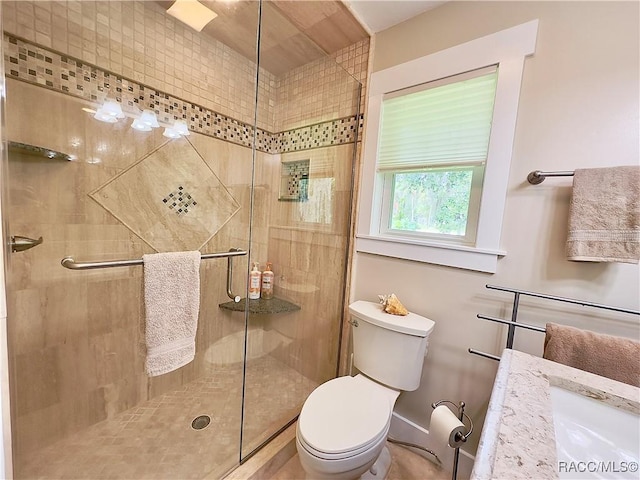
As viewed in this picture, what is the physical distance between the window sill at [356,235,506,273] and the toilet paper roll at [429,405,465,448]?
661mm

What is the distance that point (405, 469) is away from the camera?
135 centimetres

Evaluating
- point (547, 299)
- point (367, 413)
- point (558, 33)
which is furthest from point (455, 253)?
point (558, 33)

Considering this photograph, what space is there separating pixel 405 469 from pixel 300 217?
5.04 feet

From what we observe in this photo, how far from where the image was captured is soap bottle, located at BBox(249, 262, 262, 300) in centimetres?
179

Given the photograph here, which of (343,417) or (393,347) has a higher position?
(393,347)

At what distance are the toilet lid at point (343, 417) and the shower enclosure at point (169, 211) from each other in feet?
1.66

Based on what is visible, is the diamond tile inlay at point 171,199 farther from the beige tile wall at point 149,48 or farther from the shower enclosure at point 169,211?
the beige tile wall at point 149,48

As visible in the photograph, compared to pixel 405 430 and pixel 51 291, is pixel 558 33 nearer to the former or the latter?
pixel 405 430

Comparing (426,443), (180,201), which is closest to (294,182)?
(180,201)

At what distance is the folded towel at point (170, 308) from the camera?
110 centimetres

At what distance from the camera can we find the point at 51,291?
3.87ft

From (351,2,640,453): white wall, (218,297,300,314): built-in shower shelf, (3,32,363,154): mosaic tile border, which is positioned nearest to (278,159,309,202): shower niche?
(3,32,363,154): mosaic tile border

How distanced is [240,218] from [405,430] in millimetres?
1655

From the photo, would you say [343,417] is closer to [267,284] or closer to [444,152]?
[267,284]
